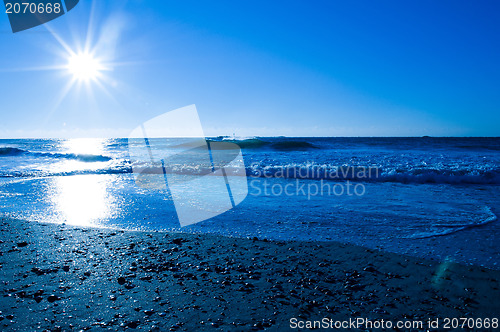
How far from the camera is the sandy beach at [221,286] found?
8.30 ft

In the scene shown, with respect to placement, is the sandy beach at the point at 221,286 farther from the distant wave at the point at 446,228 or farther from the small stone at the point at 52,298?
the distant wave at the point at 446,228

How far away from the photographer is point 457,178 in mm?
10711

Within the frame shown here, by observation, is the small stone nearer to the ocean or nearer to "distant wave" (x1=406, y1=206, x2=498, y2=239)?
the ocean

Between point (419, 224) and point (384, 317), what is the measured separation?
3364mm

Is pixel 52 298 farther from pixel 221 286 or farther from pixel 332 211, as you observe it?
pixel 332 211

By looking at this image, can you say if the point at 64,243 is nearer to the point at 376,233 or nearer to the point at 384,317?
the point at 384,317

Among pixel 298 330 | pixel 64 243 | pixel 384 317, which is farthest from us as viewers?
pixel 64 243

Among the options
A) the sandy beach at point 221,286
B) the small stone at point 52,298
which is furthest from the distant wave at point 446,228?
the small stone at point 52,298

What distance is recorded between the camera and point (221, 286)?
3.07 m

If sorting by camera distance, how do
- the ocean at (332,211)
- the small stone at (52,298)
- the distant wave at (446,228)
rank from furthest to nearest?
the distant wave at (446,228)
the ocean at (332,211)
the small stone at (52,298)

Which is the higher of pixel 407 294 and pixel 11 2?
pixel 11 2

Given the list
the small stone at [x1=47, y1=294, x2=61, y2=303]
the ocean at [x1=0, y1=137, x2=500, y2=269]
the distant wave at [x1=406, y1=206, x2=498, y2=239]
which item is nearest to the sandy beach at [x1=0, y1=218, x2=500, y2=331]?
the small stone at [x1=47, y1=294, x2=61, y2=303]

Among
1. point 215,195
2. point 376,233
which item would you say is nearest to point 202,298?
point 376,233

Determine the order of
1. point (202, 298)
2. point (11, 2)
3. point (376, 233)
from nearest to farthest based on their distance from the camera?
1. point (202, 298)
2. point (376, 233)
3. point (11, 2)
